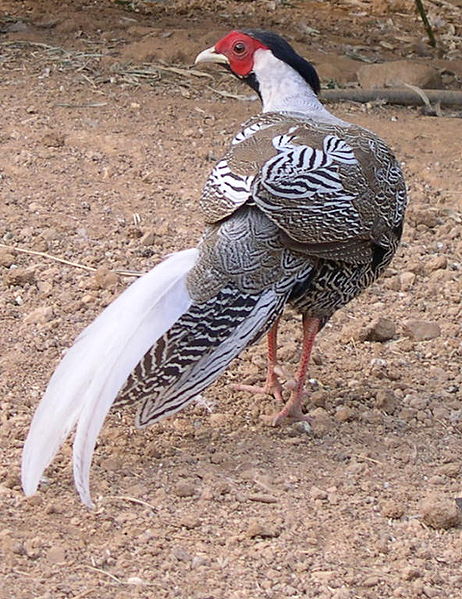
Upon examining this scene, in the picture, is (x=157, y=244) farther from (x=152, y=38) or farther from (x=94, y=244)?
(x=152, y=38)

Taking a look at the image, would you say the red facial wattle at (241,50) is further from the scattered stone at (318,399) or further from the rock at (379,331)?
the scattered stone at (318,399)

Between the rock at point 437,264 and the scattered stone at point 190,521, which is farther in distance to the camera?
the rock at point 437,264

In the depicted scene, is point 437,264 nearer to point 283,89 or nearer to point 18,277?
point 283,89

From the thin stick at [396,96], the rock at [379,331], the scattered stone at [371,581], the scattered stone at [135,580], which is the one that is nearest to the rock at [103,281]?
the rock at [379,331]

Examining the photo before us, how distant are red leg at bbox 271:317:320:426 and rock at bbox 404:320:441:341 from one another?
78 centimetres

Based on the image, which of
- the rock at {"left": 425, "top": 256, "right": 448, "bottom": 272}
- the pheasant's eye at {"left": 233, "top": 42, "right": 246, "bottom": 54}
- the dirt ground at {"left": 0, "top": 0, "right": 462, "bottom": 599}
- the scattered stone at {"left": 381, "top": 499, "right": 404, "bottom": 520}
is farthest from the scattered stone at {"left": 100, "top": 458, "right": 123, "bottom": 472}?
the rock at {"left": 425, "top": 256, "right": 448, "bottom": 272}

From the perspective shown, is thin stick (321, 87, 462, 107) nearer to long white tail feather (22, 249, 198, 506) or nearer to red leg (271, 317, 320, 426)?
red leg (271, 317, 320, 426)

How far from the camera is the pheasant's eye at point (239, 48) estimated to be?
16.7 feet

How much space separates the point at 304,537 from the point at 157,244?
2.38 meters

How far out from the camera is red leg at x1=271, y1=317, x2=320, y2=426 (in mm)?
4531

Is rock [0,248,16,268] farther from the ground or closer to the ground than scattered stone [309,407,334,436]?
closer to the ground

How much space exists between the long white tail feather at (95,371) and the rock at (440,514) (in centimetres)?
107

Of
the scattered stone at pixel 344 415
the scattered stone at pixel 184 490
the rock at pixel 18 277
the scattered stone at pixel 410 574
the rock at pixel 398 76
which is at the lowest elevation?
the rock at pixel 398 76

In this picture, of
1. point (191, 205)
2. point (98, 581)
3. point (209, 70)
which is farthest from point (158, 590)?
point (209, 70)
